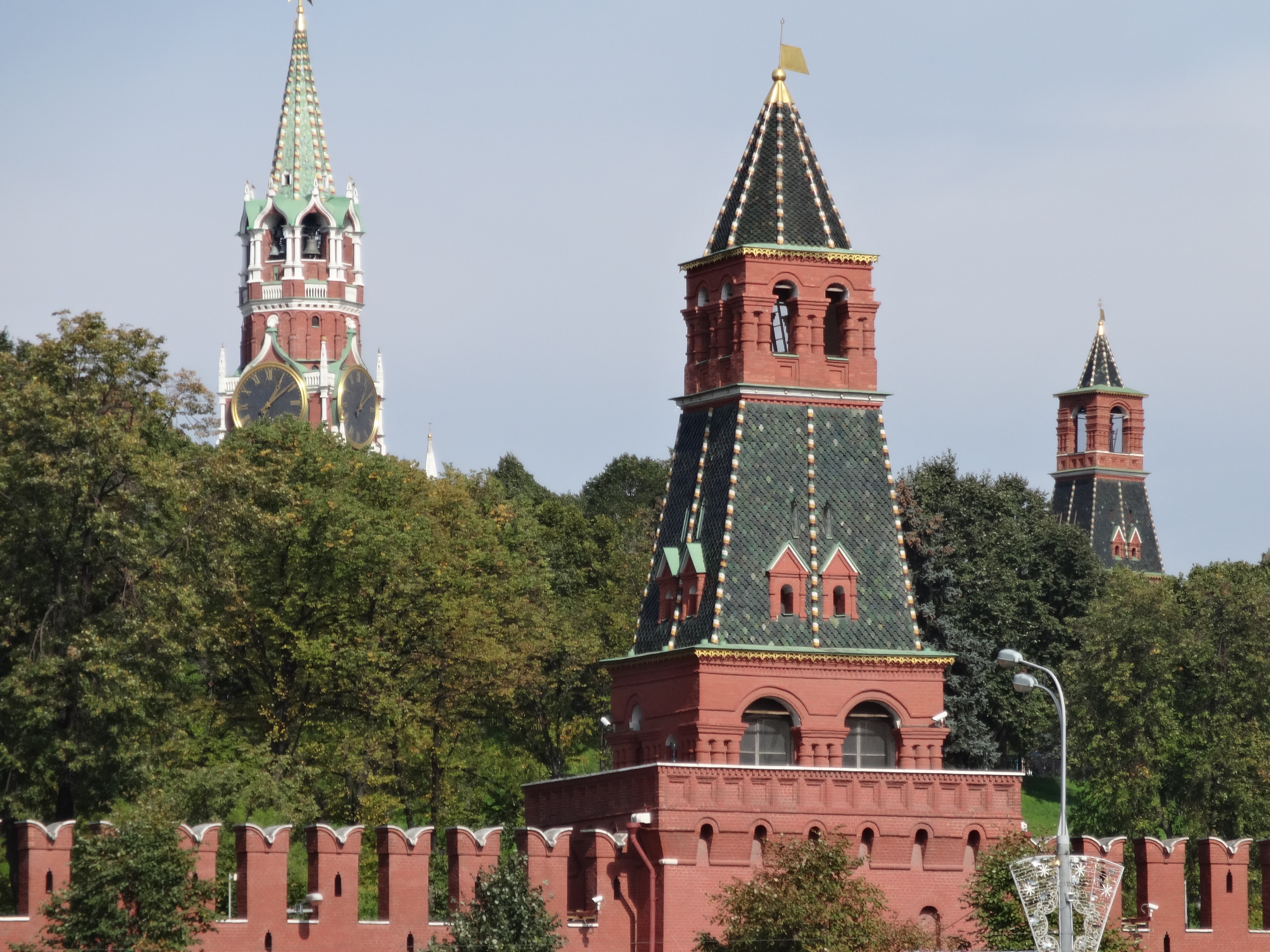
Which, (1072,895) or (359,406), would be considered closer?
(1072,895)

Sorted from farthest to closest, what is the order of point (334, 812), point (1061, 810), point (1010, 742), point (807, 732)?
1. point (1010, 742)
2. point (334, 812)
3. point (807, 732)
4. point (1061, 810)

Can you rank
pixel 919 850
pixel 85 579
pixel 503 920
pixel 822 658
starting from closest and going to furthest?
1. pixel 503 920
2. pixel 919 850
3. pixel 822 658
4. pixel 85 579

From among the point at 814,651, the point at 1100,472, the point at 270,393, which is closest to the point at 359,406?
the point at 270,393

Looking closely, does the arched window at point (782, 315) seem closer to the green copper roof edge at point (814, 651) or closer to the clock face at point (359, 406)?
the green copper roof edge at point (814, 651)

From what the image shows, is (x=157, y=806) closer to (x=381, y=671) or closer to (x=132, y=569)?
(x=132, y=569)

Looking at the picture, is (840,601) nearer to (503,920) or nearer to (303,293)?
(503,920)

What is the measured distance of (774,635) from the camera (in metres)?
60.5

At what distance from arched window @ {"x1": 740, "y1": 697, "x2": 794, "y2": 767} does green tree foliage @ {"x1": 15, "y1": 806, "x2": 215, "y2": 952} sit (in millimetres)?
12906

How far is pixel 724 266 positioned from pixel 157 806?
681 inches

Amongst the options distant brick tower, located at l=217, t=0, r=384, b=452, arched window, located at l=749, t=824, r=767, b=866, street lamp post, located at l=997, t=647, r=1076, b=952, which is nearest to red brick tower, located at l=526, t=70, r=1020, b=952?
arched window, located at l=749, t=824, r=767, b=866

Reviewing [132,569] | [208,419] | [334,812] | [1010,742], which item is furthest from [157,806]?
[1010,742]

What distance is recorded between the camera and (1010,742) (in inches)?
3917

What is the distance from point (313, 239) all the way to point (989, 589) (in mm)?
73397

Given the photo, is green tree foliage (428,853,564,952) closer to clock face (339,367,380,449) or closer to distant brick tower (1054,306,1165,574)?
distant brick tower (1054,306,1165,574)
